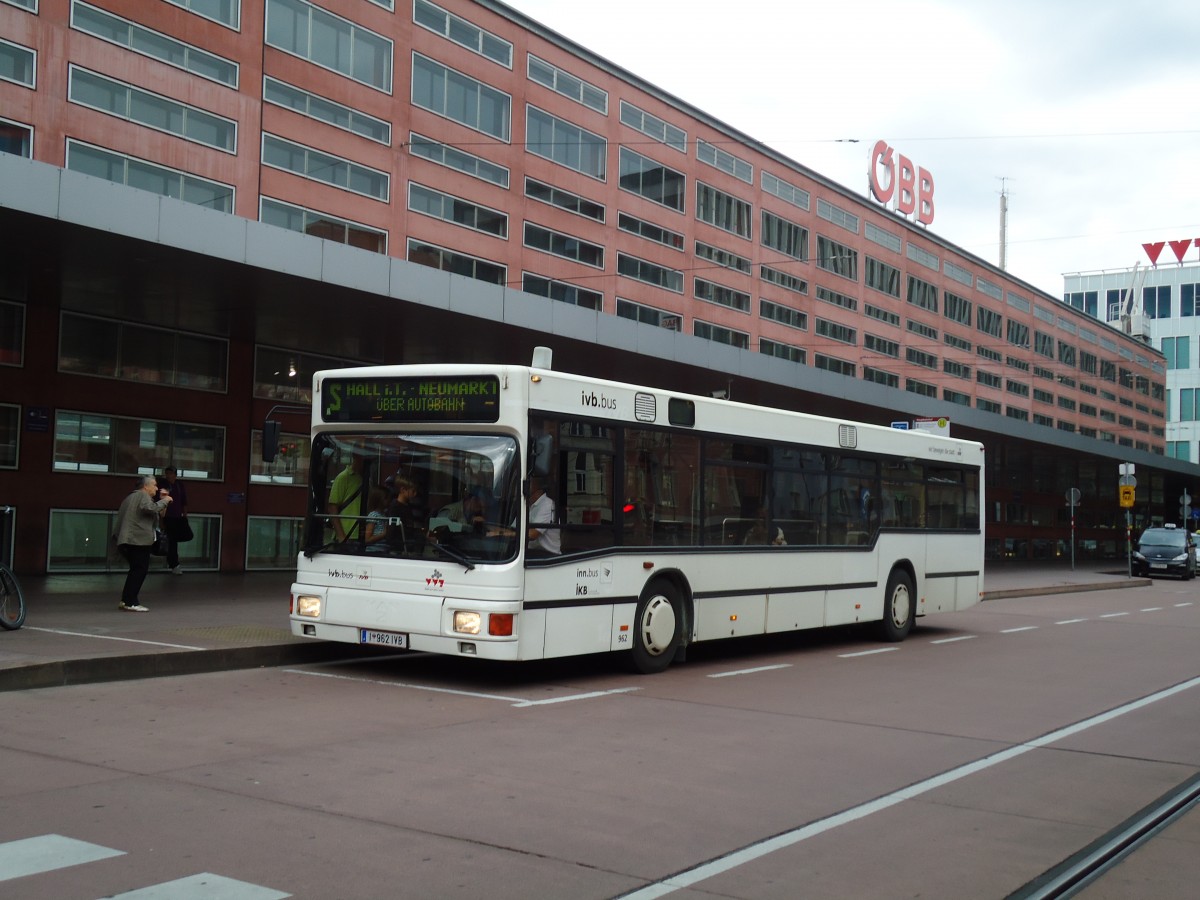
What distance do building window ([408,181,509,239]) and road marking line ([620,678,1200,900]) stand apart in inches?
938

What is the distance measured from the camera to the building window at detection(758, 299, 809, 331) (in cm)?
4731

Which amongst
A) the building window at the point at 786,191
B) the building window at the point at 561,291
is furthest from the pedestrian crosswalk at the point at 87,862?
the building window at the point at 786,191

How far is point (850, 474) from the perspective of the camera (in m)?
16.2

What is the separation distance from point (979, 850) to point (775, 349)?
4260 centimetres

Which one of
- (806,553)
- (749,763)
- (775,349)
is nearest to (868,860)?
(749,763)

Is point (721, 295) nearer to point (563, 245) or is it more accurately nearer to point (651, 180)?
point (651, 180)

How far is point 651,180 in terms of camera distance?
41.0m

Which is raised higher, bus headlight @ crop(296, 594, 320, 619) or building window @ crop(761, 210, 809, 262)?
building window @ crop(761, 210, 809, 262)

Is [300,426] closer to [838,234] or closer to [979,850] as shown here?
[979,850]

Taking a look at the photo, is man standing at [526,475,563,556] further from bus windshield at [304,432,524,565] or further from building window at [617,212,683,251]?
building window at [617,212,683,251]

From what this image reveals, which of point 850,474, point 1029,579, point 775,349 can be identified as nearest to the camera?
point 850,474

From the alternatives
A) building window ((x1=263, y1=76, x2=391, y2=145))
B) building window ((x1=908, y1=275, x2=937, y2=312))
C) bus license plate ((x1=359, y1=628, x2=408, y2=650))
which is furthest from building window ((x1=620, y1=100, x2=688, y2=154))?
bus license plate ((x1=359, y1=628, x2=408, y2=650))

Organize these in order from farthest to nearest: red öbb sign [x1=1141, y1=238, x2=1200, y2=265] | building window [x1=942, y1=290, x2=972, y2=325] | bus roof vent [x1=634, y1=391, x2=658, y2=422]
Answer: red öbb sign [x1=1141, y1=238, x2=1200, y2=265] < building window [x1=942, y1=290, x2=972, y2=325] < bus roof vent [x1=634, y1=391, x2=658, y2=422]

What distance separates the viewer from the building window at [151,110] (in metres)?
23.6
